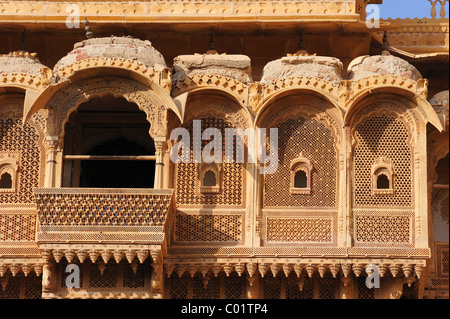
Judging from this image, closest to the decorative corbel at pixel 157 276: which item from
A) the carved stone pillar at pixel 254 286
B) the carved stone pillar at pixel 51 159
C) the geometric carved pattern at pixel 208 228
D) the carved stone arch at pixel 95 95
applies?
the geometric carved pattern at pixel 208 228

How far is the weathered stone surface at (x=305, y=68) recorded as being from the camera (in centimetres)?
2147

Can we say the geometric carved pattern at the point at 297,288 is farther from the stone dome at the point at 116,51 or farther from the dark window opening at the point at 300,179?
the stone dome at the point at 116,51

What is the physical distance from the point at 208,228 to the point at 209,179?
0.72 m

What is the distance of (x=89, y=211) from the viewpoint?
2036 centimetres

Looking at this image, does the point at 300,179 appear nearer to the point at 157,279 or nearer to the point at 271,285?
the point at 271,285

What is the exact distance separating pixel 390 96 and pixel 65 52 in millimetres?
4653

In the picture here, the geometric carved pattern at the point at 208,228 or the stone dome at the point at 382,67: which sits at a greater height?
the stone dome at the point at 382,67

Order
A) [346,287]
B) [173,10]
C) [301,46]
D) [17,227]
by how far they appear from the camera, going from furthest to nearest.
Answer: [173,10] < [301,46] < [17,227] < [346,287]

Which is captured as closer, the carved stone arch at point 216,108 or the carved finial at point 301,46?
the carved stone arch at point 216,108

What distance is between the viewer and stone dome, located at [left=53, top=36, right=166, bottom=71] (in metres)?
21.2

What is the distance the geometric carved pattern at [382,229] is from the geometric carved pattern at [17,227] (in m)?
4.26

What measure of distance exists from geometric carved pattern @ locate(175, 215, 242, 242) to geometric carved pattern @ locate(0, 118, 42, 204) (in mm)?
2034

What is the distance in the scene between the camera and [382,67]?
2158 centimetres

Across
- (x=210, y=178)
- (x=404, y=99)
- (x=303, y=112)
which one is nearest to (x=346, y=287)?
(x=210, y=178)
